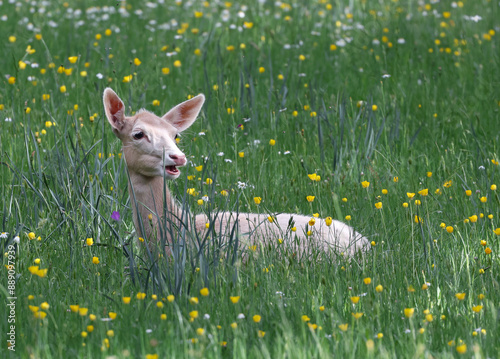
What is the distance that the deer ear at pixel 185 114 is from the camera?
4891mm

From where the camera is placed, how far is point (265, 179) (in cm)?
559

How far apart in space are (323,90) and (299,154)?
3.24 feet

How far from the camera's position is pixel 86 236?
175 inches

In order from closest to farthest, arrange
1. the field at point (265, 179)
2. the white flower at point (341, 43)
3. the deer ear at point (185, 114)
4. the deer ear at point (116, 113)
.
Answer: the field at point (265, 179) → the deer ear at point (116, 113) → the deer ear at point (185, 114) → the white flower at point (341, 43)

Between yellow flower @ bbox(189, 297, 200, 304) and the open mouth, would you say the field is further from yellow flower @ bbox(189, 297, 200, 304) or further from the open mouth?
the open mouth

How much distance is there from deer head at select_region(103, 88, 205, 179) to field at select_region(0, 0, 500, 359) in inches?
9.8

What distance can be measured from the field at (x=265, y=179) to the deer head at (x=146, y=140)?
0.25 meters

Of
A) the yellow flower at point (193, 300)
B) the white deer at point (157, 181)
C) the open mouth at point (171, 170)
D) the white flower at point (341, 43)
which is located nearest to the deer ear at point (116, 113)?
the white deer at point (157, 181)

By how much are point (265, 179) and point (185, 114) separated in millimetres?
951

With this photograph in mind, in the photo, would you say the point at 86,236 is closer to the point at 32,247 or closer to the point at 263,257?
the point at 32,247

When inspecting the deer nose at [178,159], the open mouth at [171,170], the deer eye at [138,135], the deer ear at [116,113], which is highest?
the deer ear at [116,113]

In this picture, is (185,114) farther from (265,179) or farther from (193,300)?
(193,300)

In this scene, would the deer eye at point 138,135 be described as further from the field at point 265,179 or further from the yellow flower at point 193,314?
the yellow flower at point 193,314

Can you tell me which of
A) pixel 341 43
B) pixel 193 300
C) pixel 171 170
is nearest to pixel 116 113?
pixel 171 170
